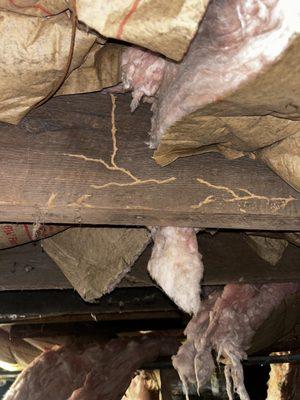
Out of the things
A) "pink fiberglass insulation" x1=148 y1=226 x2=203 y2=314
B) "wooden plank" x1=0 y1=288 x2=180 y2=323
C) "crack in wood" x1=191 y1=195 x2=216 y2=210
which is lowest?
"pink fiberglass insulation" x1=148 y1=226 x2=203 y2=314

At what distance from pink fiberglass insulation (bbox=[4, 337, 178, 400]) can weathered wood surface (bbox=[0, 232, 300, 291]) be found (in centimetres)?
135

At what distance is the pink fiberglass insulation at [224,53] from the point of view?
40.1 inches

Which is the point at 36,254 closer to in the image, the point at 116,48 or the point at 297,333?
the point at 116,48

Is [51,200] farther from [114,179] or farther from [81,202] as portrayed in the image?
[114,179]

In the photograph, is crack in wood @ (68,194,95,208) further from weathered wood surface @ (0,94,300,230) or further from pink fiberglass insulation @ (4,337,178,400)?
pink fiberglass insulation @ (4,337,178,400)

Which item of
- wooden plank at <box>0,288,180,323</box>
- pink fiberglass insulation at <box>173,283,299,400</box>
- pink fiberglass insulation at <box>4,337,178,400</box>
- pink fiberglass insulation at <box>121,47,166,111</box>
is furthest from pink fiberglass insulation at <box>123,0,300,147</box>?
pink fiberglass insulation at <box>4,337,178,400</box>

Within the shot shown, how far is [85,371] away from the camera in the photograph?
4004 millimetres

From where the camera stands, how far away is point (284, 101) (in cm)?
120

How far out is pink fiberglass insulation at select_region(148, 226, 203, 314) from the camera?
1683 millimetres

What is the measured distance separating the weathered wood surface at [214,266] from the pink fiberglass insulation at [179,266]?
0.67 metres

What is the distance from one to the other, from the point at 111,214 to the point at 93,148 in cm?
20

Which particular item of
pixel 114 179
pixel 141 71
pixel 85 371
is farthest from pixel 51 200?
pixel 85 371

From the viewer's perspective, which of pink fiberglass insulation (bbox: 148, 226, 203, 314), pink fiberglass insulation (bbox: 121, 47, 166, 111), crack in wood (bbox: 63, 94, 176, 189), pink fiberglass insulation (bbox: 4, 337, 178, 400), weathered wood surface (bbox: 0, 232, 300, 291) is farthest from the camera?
pink fiberglass insulation (bbox: 4, 337, 178, 400)

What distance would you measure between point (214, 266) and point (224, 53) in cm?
153
